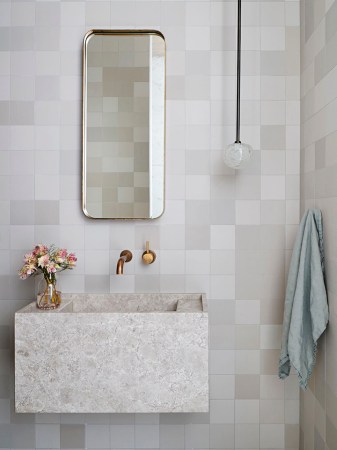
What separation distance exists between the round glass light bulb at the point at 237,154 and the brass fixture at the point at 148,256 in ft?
1.68

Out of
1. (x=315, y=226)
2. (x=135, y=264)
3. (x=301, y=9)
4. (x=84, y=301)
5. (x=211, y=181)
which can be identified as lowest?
(x=84, y=301)

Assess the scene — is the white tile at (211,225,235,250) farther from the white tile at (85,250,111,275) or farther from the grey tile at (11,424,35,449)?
the grey tile at (11,424,35,449)

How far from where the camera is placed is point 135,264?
6.48 feet

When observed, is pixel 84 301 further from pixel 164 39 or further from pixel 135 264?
pixel 164 39

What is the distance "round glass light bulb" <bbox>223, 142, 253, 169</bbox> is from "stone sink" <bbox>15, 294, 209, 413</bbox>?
2.04ft

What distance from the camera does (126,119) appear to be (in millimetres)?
1950

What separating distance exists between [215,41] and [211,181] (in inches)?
25.0

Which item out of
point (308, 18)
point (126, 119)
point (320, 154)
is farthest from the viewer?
point (126, 119)

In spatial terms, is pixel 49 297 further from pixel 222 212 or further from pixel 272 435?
pixel 272 435

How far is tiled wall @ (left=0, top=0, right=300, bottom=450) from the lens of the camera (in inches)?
77.4

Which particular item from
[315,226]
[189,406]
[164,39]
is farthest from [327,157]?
[189,406]

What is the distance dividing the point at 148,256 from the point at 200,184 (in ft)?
1.32

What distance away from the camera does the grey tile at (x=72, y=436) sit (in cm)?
199

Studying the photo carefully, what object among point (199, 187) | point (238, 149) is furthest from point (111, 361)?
point (238, 149)
